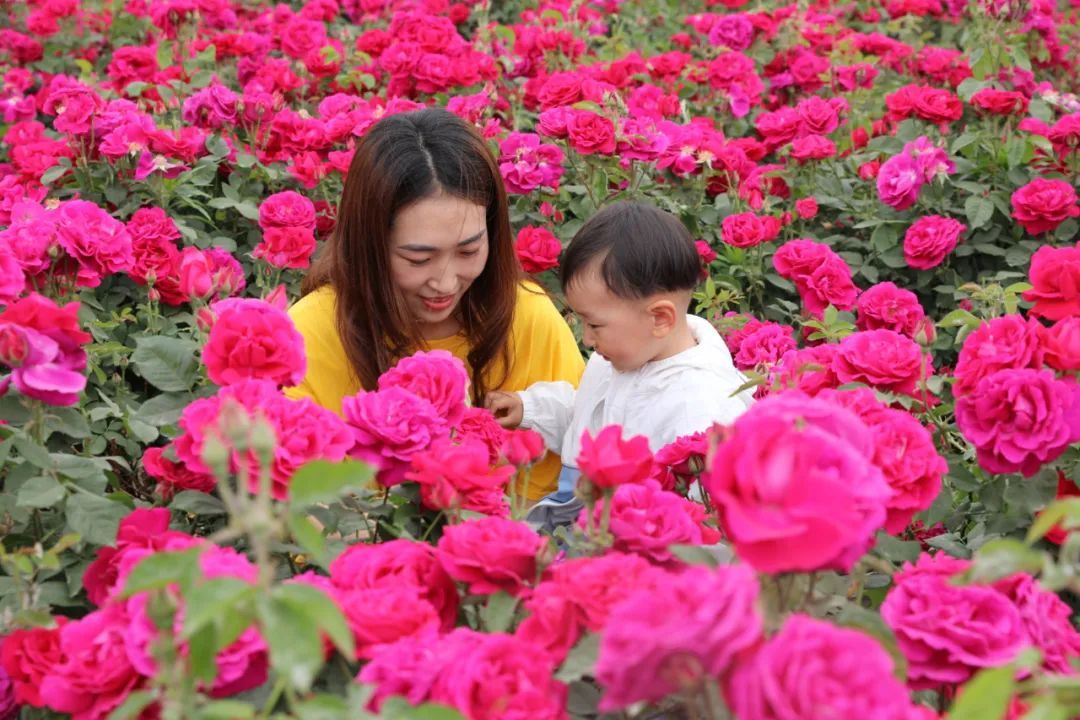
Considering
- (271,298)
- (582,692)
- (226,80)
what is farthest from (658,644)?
(226,80)

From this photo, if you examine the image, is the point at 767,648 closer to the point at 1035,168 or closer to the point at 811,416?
the point at 811,416

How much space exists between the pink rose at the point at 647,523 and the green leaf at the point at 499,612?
0.38 feet

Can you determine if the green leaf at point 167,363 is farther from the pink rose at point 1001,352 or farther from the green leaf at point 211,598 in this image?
the pink rose at point 1001,352

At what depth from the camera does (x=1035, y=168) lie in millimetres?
3285

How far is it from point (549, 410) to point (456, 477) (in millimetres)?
1361

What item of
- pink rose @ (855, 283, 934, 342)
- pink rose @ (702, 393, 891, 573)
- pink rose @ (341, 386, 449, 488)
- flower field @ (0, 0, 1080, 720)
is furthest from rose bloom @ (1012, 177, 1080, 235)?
pink rose @ (702, 393, 891, 573)

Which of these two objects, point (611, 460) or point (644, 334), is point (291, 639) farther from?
point (644, 334)

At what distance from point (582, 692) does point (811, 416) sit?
14.6 inches

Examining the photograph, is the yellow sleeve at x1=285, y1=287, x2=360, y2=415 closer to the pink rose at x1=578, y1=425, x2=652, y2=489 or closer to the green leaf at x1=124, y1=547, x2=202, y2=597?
the pink rose at x1=578, y1=425, x2=652, y2=489

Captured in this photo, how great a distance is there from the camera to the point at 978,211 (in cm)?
319

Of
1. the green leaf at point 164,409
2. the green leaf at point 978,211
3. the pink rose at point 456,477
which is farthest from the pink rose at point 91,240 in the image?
the green leaf at point 978,211

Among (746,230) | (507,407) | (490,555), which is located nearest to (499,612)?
(490,555)

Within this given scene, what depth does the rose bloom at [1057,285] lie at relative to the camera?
1639 mm

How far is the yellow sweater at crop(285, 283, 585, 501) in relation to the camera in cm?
260
